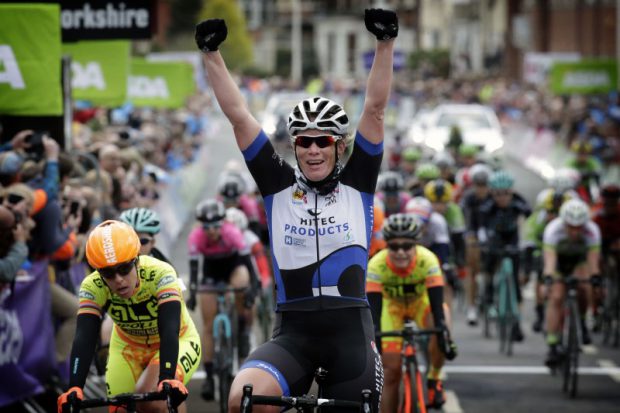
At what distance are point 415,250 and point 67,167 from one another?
3.80 meters

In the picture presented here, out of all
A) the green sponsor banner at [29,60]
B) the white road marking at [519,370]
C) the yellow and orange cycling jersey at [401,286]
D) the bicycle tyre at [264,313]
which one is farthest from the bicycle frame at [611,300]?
the green sponsor banner at [29,60]

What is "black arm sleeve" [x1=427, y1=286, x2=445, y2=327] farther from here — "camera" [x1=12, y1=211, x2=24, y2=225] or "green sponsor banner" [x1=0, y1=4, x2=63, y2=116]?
"green sponsor banner" [x1=0, y1=4, x2=63, y2=116]

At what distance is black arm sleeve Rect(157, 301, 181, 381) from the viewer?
23.0 ft

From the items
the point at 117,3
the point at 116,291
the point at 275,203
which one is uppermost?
the point at 117,3

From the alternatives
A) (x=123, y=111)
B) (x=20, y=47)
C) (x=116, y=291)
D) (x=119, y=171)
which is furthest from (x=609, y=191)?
(x=123, y=111)

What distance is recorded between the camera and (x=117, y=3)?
46.2 feet

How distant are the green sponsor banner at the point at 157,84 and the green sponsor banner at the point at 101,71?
8.13 m

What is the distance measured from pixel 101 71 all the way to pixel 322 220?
37.8 ft

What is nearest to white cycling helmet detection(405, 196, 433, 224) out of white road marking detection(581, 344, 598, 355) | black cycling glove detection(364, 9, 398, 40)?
white road marking detection(581, 344, 598, 355)

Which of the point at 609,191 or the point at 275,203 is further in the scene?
the point at 609,191

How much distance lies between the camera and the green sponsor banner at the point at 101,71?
17.7 metres

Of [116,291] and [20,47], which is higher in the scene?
[20,47]

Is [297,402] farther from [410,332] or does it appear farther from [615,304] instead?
[615,304]

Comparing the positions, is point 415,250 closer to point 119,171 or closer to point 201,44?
point 201,44
